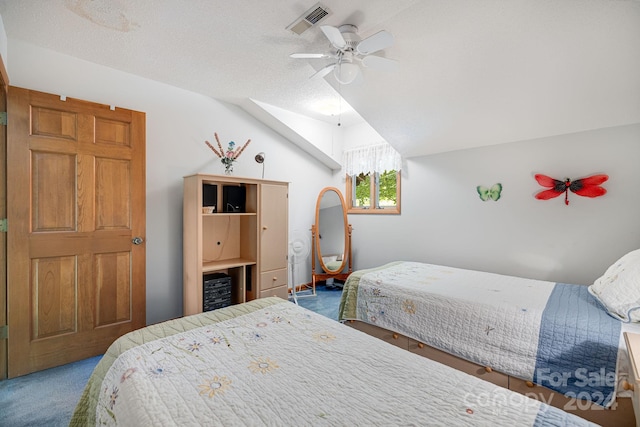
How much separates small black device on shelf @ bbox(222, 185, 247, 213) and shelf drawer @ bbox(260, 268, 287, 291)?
0.76 metres

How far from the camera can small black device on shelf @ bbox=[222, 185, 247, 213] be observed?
296 cm

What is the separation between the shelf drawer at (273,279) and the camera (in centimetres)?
304

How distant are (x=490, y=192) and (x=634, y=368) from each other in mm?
2157

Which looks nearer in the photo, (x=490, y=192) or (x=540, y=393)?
(x=540, y=393)

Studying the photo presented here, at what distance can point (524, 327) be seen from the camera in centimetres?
171

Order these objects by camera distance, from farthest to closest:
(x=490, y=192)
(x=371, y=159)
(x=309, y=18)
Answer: (x=371, y=159), (x=490, y=192), (x=309, y=18)

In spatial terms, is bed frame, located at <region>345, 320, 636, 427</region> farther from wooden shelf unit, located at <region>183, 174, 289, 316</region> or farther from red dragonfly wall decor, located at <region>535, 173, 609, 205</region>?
red dragonfly wall decor, located at <region>535, 173, 609, 205</region>

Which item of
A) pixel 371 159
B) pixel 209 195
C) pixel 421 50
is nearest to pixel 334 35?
pixel 421 50

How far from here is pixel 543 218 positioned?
2664mm

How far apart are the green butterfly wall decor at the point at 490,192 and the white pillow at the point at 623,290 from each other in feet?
3.68

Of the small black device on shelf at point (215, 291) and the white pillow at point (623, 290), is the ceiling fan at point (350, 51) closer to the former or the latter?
the white pillow at point (623, 290)

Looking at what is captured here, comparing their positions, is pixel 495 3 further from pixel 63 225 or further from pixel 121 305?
pixel 121 305

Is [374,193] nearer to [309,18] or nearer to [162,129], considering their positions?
[309,18]

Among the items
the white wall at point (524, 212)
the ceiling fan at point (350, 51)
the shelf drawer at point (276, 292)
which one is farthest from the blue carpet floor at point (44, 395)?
the white wall at point (524, 212)
